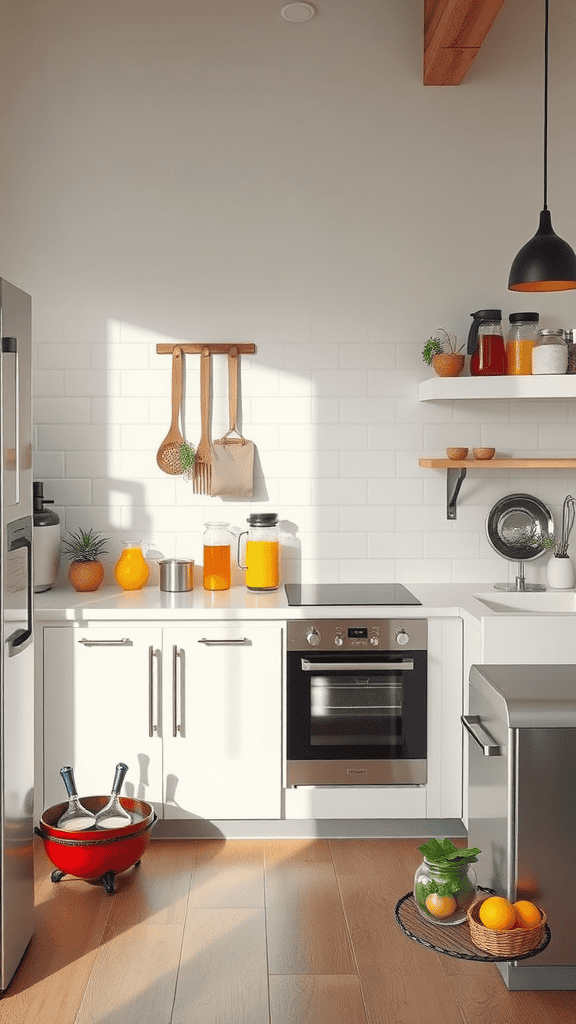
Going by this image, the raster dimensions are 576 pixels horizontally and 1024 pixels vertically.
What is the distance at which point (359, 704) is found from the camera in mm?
3746

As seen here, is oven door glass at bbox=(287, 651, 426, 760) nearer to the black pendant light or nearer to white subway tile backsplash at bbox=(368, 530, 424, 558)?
white subway tile backsplash at bbox=(368, 530, 424, 558)

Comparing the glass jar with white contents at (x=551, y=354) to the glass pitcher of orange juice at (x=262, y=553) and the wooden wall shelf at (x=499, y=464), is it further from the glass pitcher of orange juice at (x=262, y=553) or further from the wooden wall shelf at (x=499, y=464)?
the glass pitcher of orange juice at (x=262, y=553)

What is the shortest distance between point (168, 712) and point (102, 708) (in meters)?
0.26

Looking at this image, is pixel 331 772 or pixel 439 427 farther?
pixel 439 427

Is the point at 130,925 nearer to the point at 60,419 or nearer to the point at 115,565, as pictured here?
the point at 115,565

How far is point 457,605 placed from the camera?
12.4ft

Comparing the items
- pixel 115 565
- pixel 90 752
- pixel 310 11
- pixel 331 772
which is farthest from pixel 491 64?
pixel 90 752

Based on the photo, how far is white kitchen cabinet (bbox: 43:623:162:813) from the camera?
372cm

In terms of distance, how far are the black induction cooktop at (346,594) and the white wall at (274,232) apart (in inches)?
4.9

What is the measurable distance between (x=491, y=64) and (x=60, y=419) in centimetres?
249

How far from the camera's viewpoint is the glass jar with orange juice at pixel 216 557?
4.15 metres

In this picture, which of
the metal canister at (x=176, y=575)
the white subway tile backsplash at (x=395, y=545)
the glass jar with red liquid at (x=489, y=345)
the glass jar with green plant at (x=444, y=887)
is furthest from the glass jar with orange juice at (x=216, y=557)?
the glass jar with green plant at (x=444, y=887)

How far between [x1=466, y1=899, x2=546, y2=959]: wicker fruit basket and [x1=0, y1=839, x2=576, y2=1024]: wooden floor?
0.48 metres

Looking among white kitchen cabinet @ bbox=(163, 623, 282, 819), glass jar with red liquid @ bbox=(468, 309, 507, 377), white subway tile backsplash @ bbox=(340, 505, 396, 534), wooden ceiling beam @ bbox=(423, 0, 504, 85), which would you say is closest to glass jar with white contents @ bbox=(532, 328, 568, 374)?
glass jar with red liquid @ bbox=(468, 309, 507, 377)
